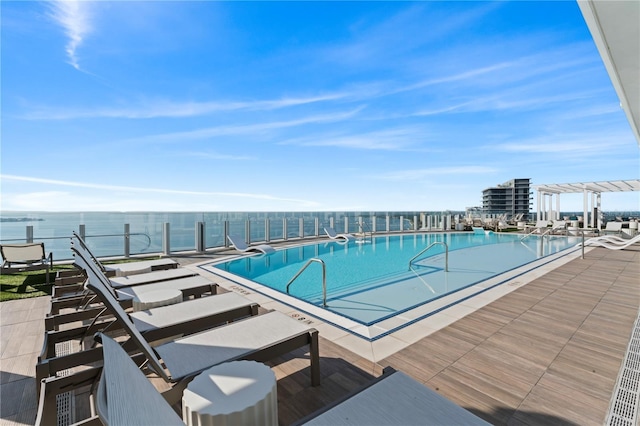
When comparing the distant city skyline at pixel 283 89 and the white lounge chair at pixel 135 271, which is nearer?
the white lounge chair at pixel 135 271

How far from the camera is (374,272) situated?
8.14m

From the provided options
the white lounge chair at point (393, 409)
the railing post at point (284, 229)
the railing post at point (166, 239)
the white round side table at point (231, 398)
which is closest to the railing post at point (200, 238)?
the railing post at point (166, 239)

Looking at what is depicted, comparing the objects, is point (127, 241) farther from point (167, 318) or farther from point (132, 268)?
point (167, 318)

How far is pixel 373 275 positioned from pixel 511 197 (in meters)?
81.7

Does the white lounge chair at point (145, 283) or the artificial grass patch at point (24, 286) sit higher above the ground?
the white lounge chair at point (145, 283)

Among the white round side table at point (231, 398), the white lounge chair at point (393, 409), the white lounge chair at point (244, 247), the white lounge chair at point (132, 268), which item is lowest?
the white lounge chair at point (244, 247)

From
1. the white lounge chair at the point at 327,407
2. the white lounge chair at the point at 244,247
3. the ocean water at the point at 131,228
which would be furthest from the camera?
the white lounge chair at the point at 244,247

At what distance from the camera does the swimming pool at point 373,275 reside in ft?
16.4

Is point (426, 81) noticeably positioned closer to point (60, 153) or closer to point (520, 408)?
point (520, 408)

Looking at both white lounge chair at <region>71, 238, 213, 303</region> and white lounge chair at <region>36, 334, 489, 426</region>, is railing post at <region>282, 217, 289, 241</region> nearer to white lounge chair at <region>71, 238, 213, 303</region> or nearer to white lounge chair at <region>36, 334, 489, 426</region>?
white lounge chair at <region>71, 238, 213, 303</region>

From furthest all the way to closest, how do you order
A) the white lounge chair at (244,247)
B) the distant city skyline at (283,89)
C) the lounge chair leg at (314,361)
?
the white lounge chair at (244,247)
the distant city skyline at (283,89)
the lounge chair leg at (314,361)

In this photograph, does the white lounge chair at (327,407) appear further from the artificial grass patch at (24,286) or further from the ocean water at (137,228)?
the ocean water at (137,228)

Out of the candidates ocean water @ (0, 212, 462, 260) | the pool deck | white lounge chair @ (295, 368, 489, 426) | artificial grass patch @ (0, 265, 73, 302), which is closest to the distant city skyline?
ocean water @ (0, 212, 462, 260)

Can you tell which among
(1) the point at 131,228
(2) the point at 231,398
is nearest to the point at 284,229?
(1) the point at 131,228
